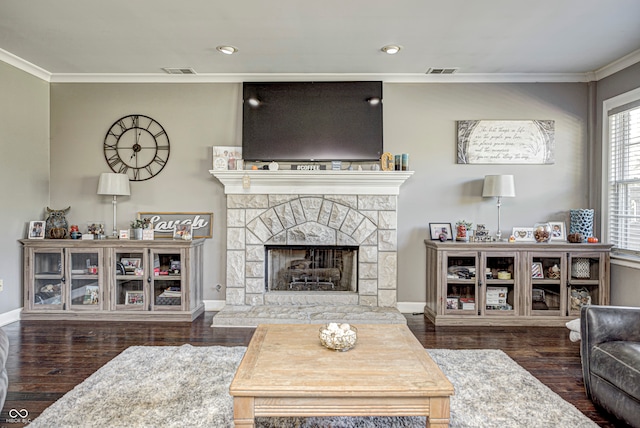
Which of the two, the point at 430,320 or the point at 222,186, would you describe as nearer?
the point at 430,320

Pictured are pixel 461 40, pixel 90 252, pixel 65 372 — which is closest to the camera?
pixel 65 372

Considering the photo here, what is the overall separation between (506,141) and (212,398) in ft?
13.0

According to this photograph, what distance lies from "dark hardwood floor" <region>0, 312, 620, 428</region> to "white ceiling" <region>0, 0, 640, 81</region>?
274 centimetres

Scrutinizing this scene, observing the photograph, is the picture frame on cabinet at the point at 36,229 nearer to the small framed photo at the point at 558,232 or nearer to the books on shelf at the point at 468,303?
the books on shelf at the point at 468,303

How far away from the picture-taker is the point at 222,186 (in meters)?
4.30

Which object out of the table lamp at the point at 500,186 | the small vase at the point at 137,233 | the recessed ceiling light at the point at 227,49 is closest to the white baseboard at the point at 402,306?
the small vase at the point at 137,233

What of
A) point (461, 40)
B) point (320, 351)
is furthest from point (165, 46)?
point (320, 351)

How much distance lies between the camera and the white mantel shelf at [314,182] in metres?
4.02

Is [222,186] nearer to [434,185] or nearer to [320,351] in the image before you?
[434,185]

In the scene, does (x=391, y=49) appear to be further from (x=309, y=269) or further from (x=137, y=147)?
(x=137, y=147)

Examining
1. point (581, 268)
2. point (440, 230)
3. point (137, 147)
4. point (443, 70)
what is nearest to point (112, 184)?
point (137, 147)

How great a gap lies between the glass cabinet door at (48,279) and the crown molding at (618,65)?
621 cm

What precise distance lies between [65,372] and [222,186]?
2.33 meters

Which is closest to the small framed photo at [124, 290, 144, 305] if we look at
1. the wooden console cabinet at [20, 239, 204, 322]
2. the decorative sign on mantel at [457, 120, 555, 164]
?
the wooden console cabinet at [20, 239, 204, 322]
